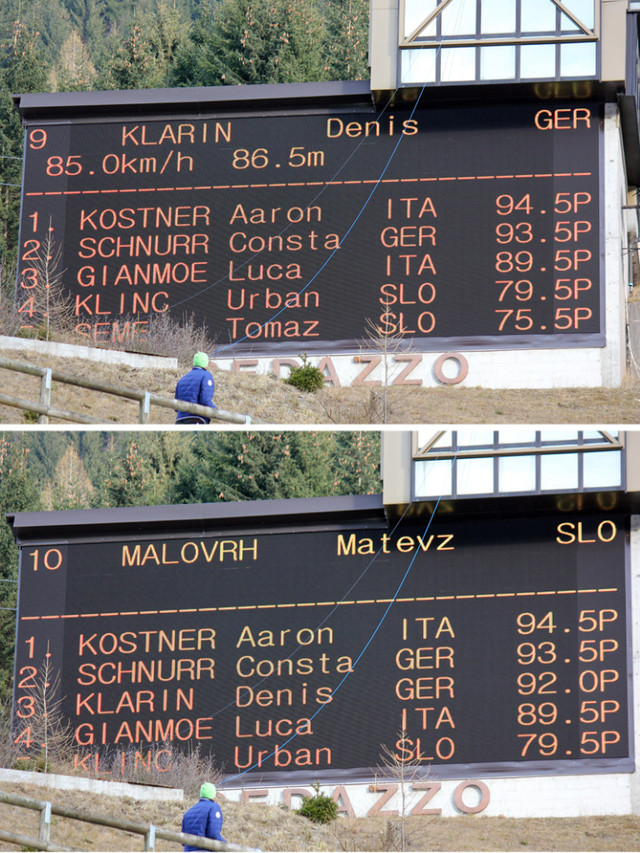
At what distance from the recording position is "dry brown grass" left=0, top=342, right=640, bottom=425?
977 inches

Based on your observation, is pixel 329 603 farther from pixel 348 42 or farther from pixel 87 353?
pixel 348 42

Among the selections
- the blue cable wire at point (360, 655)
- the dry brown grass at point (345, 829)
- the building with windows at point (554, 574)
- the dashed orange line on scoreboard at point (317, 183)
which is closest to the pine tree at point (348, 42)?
the dashed orange line on scoreboard at point (317, 183)

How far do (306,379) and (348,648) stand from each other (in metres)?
5.13

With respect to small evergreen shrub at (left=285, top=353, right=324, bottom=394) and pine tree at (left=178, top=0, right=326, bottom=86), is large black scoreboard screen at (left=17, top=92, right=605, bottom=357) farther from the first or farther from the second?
pine tree at (left=178, top=0, right=326, bottom=86)

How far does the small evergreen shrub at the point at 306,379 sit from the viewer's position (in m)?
26.0

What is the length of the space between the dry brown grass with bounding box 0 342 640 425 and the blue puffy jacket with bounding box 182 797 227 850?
8.39m

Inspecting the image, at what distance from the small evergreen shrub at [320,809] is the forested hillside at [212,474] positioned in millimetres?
19021

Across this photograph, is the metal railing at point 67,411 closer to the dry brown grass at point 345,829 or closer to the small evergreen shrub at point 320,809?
the dry brown grass at point 345,829

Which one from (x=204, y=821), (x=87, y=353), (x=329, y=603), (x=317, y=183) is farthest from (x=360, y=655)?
(x=317, y=183)

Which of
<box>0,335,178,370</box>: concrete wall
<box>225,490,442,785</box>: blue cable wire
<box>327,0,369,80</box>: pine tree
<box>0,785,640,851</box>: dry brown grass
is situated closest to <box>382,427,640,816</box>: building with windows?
<box>0,785,640,851</box>: dry brown grass

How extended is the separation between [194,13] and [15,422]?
81764 mm

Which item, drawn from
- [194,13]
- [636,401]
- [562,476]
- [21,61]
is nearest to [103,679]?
[562,476]

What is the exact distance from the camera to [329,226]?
27500 mm

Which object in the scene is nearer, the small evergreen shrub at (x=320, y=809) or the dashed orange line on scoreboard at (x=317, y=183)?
the small evergreen shrub at (x=320, y=809)
